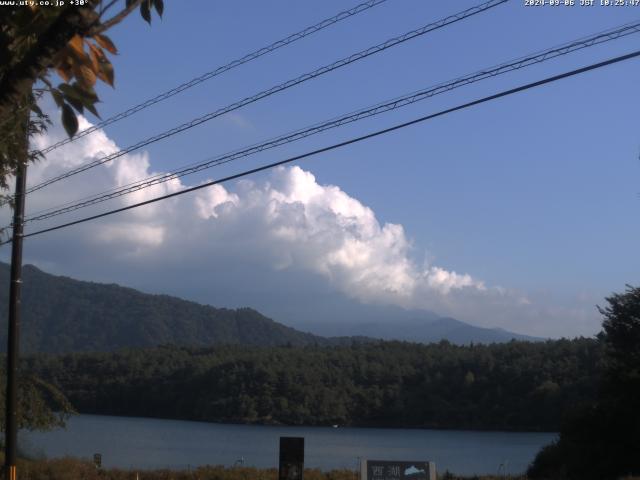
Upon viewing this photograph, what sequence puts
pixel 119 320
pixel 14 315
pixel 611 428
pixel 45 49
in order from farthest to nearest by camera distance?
pixel 119 320
pixel 611 428
pixel 14 315
pixel 45 49

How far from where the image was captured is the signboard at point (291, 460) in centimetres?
1684

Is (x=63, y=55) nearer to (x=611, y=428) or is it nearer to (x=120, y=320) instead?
(x=611, y=428)

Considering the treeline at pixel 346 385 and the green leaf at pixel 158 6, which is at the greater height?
the green leaf at pixel 158 6

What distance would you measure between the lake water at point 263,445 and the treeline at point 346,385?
2.48 metres

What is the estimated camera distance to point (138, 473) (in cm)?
2653

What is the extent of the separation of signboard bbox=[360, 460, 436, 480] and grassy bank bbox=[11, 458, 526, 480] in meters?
10.5

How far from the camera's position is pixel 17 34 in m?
4.05

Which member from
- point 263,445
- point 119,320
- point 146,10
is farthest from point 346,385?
point 119,320

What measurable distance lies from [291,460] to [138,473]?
11128 millimetres

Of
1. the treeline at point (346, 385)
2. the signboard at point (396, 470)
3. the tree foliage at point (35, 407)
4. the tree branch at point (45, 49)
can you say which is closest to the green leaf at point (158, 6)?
the tree branch at point (45, 49)

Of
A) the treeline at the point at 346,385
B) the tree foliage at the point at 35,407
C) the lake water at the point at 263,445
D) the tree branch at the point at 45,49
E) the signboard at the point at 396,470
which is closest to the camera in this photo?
the tree branch at the point at 45,49

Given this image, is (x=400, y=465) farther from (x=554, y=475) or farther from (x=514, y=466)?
(x=514, y=466)

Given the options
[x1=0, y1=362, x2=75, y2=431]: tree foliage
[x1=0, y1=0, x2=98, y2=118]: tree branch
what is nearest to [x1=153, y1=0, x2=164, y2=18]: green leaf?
[x1=0, y1=0, x2=98, y2=118]: tree branch

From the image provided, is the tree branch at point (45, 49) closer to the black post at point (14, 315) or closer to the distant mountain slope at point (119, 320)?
the black post at point (14, 315)
